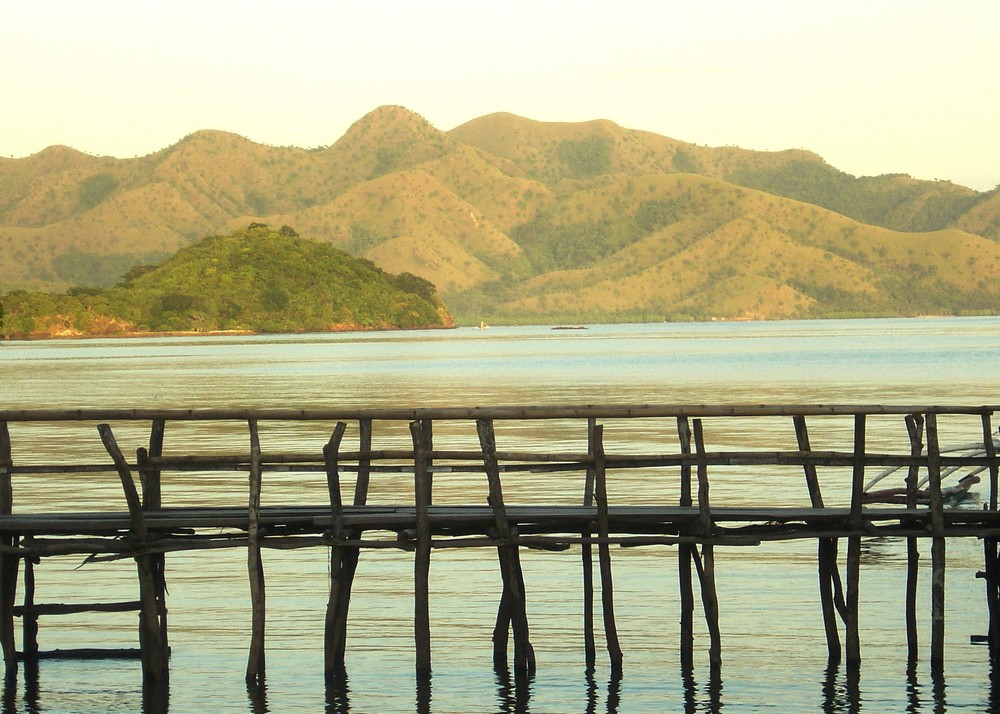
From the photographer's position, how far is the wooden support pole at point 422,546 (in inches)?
564

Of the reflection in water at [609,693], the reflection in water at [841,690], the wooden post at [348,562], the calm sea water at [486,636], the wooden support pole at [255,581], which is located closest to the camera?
the reflection in water at [841,690]

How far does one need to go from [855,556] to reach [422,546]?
4.14 m

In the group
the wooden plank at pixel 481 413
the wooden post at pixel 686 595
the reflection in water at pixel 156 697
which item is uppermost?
the wooden plank at pixel 481 413

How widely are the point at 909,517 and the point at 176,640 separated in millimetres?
7709

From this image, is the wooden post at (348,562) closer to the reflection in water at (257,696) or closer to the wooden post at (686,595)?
the reflection in water at (257,696)

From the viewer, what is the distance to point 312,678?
15.0m

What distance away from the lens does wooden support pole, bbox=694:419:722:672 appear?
1448 centimetres

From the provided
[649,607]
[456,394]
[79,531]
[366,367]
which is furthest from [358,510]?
[366,367]

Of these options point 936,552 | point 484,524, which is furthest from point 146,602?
point 936,552

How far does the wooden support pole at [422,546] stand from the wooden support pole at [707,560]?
252 cm

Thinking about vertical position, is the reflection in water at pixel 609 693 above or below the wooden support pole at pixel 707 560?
below

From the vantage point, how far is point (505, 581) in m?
14.8

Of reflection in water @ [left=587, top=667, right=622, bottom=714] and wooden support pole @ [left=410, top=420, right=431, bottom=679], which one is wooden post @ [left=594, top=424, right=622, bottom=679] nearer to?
reflection in water @ [left=587, top=667, right=622, bottom=714]

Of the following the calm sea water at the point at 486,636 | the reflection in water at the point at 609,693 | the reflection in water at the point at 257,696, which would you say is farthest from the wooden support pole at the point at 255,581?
the reflection in water at the point at 609,693
